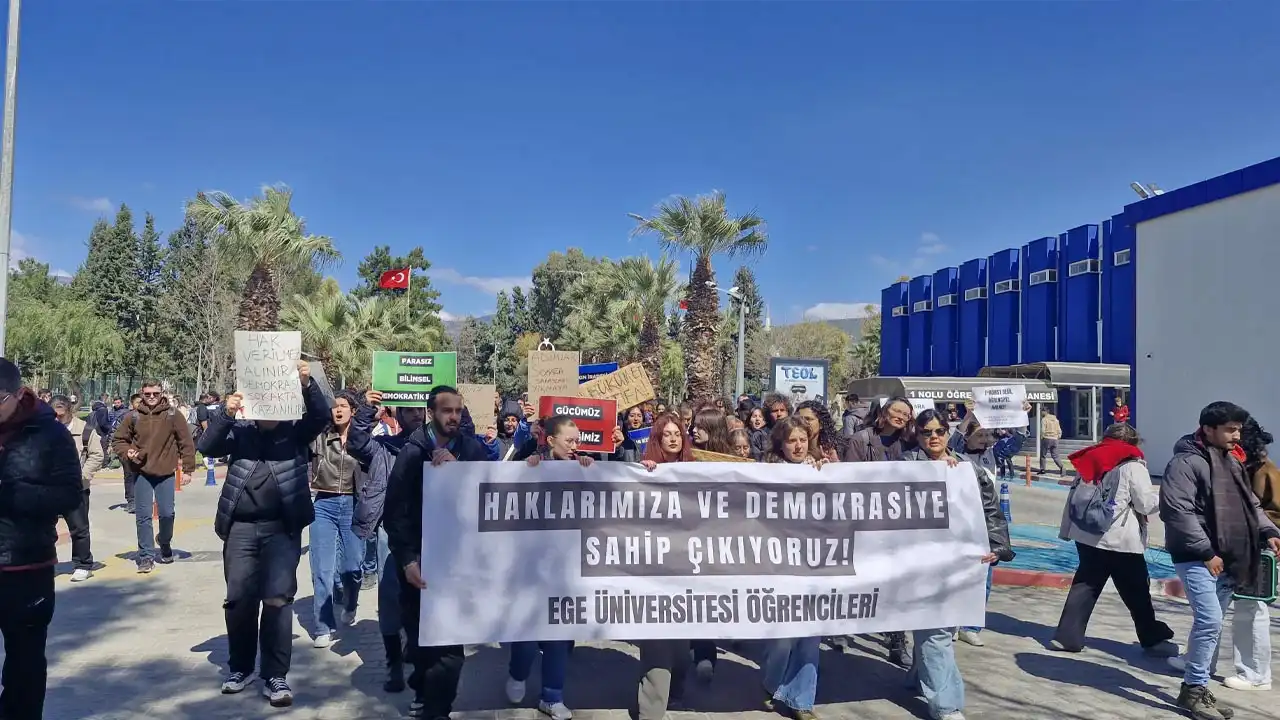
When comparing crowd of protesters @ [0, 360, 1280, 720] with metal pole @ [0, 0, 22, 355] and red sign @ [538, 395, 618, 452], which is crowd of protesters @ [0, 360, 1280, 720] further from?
metal pole @ [0, 0, 22, 355]

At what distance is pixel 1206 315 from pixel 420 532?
2396cm

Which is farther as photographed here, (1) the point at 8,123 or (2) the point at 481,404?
(2) the point at 481,404

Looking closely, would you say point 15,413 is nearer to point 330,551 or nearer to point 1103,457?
point 330,551

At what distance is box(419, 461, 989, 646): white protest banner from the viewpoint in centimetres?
472

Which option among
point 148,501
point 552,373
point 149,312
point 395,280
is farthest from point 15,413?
point 149,312

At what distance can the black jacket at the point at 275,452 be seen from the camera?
505 cm

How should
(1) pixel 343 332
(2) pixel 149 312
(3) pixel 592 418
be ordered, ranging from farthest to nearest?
1. (2) pixel 149 312
2. (1) pixel 343 332
3. (3) pixel 592 418

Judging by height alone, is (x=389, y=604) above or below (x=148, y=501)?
below

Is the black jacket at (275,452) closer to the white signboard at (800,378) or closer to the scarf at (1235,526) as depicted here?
the scarf at (1235,526)

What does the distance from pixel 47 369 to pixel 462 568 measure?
45.4m

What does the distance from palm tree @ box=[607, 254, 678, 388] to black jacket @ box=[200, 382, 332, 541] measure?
2408cm

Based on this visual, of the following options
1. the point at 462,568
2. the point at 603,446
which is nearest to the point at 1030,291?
the point at 603,446

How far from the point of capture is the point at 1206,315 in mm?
22219

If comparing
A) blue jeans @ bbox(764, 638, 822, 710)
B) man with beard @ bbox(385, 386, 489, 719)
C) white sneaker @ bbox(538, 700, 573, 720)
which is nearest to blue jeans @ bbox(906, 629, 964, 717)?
blue jeans @ bbox(764, 638, 822, 710)
